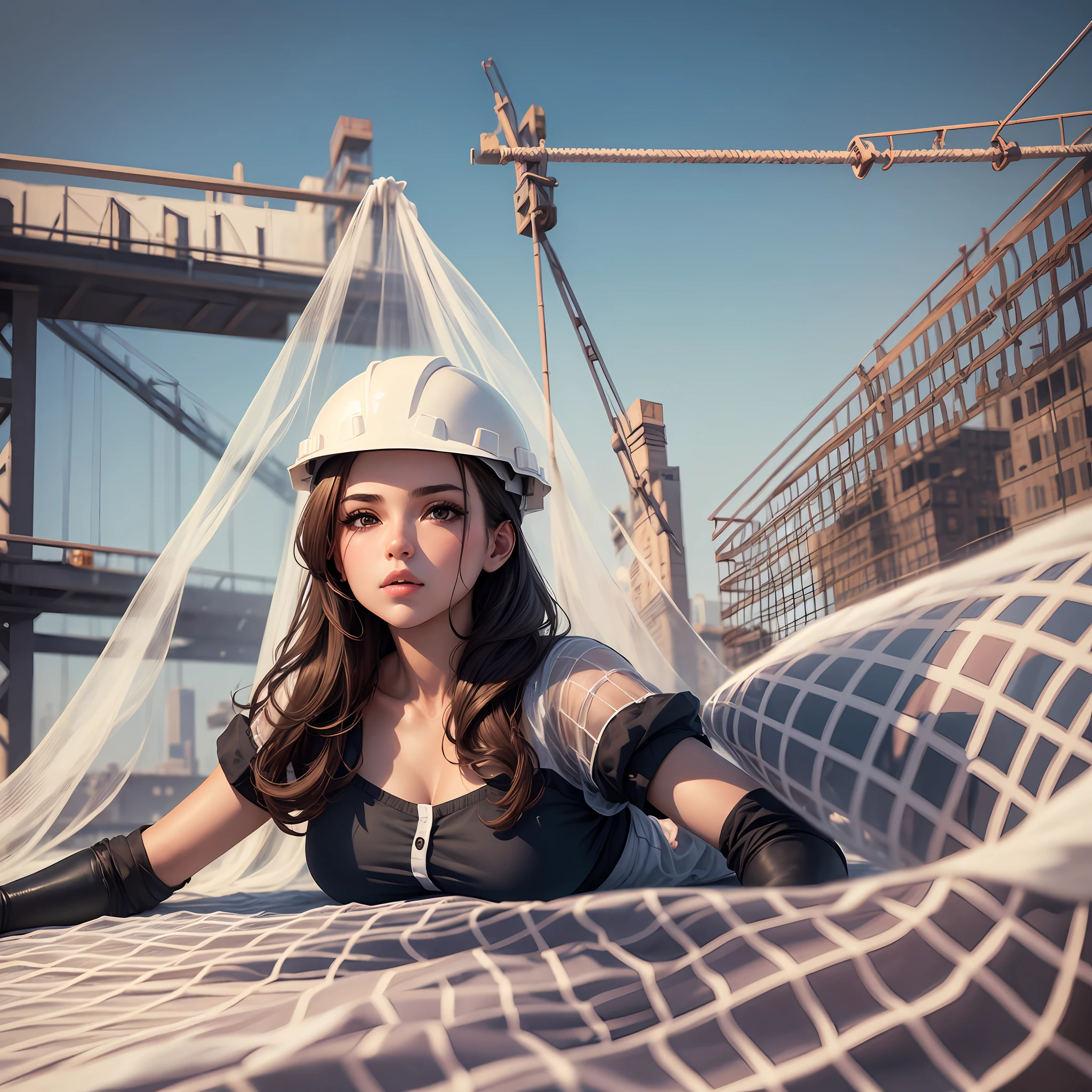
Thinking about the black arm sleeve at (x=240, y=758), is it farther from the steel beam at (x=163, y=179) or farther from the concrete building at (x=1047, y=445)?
the concrete building at (x=1047, y=445)

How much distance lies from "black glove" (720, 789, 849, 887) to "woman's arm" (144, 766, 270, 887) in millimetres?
761

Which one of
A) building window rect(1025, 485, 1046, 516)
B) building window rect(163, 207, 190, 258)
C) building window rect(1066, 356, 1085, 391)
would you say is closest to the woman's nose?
building window rect(163, 207, 190, 258)

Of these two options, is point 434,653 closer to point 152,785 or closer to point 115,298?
point 152,785

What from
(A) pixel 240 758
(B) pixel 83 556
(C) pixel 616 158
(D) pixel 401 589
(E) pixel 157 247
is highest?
(E) pixel 157 247

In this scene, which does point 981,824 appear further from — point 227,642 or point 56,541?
point 56,541

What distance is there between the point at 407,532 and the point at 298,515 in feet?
3.80

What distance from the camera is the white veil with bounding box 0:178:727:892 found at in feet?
5.94

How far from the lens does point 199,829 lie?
47.9 inches

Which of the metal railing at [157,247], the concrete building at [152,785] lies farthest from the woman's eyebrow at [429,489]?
the metal railing at [157,247]

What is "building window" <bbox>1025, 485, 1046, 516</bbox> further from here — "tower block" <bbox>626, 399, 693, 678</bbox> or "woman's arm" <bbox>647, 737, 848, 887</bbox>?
"woman's arm" <bbox>647, 737, 848, 887</bbox>

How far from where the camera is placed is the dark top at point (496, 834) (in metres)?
0.97

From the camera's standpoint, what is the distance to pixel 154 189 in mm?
3426

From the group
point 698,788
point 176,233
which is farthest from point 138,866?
point 176,233

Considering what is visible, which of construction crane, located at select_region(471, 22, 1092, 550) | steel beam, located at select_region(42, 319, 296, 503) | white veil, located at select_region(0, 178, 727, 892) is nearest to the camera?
white veil, located at select_region(0, 178, 727, 892)
